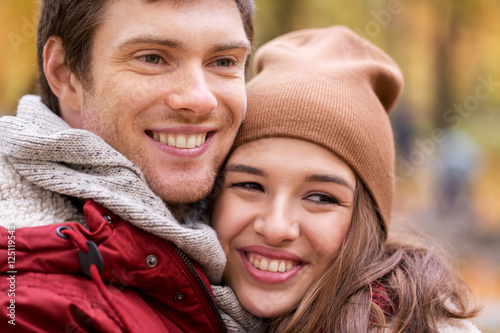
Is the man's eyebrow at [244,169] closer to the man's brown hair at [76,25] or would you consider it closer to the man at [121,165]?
the man at [121,165]

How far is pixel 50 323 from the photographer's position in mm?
1818

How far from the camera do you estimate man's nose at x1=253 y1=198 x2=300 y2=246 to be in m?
2.49

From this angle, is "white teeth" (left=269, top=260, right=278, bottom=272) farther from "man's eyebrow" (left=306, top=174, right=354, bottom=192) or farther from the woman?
"man's eyebrow" (left=306, top=174, right=354, bottom=192)

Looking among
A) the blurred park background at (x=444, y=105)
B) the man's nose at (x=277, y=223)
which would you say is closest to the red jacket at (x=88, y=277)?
the man's nose at (x=277, y=223)

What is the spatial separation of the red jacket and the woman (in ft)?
1.70

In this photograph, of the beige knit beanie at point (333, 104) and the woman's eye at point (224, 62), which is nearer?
the woman's eye at point (224, 62)

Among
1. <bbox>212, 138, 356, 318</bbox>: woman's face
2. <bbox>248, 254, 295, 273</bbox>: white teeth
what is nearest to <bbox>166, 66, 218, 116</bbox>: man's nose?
<bbox>212, 138, 356, 318</bbox>: woman's face

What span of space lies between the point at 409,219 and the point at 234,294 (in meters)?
1.51

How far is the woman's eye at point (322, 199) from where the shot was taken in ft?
8.65

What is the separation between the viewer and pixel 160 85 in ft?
7.67

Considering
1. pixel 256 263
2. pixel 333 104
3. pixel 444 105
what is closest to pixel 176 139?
pixel 256 263

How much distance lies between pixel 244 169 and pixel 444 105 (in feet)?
45.6

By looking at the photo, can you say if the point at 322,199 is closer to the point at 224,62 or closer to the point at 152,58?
the point at 224,62

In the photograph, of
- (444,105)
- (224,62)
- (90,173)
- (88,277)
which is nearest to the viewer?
(88,277)
